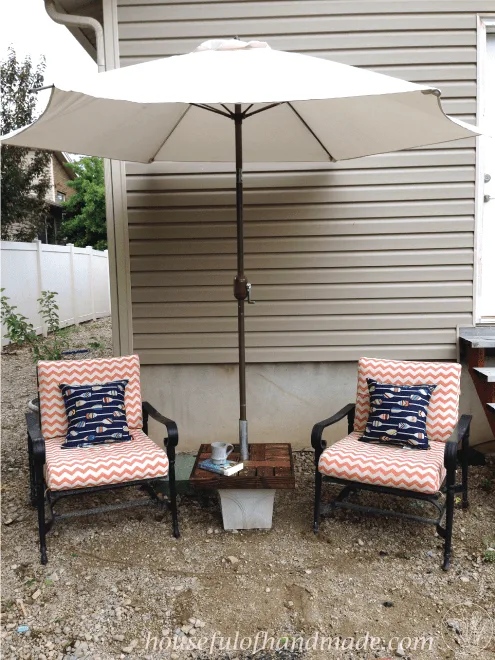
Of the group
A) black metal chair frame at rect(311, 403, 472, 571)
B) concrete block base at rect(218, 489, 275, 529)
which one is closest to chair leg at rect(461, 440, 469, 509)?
black metal chair frame at rect(311, 403, 472, 571)

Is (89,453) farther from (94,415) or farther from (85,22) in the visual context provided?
(85,22)

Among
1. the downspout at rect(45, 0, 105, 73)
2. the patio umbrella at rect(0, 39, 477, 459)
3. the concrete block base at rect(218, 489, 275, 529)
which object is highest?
the downspout at rect(45, 0, 105, 73)

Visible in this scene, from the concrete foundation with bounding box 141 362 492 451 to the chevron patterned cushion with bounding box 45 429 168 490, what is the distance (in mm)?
1075

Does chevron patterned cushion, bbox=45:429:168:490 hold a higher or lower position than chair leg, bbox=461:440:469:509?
higher

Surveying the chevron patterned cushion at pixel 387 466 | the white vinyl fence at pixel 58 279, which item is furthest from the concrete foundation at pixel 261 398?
the white vinyl fence at pixel 58 279

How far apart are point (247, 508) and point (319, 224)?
202 centimetres

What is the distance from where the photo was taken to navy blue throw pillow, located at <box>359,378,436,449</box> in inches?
123

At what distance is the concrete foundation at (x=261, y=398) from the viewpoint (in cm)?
413

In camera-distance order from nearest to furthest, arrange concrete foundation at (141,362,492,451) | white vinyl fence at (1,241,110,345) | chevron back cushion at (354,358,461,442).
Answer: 1. chevron back cushion at (354,358,461,442)
2. concrete foundation at (141,362,492,451)
3. white vinyl fence at (1,241,110,345)

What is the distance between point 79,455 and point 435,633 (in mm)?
1875

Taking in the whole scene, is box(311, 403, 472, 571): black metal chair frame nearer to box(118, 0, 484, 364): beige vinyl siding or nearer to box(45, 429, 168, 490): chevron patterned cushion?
box(45, 429, 168, 490): chevron patterned cushion

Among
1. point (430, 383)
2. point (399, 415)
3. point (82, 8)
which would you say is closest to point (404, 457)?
point (399, 415)

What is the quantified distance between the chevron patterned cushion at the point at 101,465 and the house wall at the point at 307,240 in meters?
1.15

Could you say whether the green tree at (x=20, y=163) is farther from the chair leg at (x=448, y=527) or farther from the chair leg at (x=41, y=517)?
the chair leg at (x=448, y=527)
